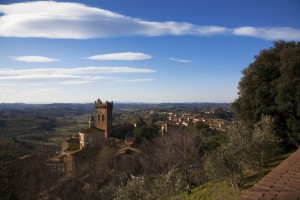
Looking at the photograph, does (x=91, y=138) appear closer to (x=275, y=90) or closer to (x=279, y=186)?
(x=275, y=90)

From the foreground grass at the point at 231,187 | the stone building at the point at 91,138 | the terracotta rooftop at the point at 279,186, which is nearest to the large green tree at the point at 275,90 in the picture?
the foreground grass at the point at 231,187

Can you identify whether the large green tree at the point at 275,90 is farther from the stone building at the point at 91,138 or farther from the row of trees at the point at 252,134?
the stone building at the point at 91,138

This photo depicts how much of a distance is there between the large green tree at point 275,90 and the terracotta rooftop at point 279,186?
11558 millimetres

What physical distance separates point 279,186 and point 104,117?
53034 millimetres

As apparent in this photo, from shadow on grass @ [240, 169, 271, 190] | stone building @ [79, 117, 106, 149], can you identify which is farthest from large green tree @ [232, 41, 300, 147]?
stone building @ [79, 117, 106, 149]

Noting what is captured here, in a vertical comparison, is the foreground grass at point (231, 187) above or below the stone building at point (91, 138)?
above

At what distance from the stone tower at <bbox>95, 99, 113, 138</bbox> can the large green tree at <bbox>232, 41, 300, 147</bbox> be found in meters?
38.0

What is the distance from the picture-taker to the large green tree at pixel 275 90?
1661cm

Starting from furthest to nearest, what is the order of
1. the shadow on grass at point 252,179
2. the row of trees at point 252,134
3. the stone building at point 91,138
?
the stone building at point 91,138 → the row of trees at point 252,134 → the shadow on grass at point 252,179

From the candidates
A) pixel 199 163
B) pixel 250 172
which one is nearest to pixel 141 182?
pixel 250 172

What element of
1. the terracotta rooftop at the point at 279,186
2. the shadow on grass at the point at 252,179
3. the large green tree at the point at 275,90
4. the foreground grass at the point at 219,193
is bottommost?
the foreground grass at the point at 219,193

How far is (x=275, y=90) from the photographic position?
17.8m

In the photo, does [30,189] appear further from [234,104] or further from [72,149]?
[72,149]

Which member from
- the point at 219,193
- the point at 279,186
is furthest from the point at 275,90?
the point at 279,186
